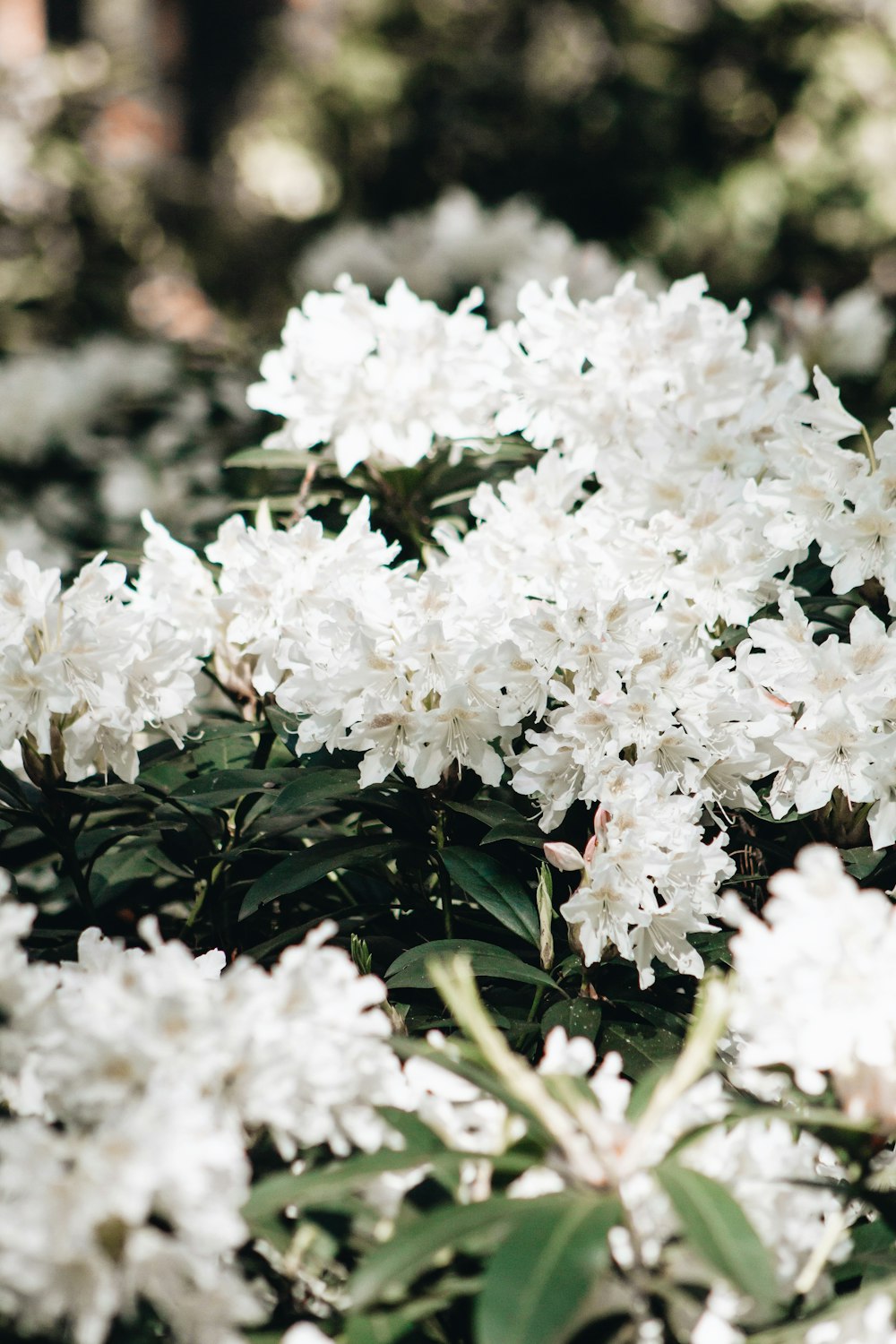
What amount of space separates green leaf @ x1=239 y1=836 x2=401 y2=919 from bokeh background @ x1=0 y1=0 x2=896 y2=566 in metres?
1.89

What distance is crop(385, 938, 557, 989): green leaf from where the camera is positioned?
3.68 feet

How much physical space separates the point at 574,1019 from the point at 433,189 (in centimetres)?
424

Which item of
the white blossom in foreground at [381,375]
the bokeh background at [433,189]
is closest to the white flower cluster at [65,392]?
the bokeh background at [433,189]

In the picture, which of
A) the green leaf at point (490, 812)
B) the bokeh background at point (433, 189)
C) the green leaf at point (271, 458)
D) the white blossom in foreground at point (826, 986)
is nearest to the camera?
the white blossom in foreground at point (826, 986)

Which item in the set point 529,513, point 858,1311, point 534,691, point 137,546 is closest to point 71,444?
point 137,546

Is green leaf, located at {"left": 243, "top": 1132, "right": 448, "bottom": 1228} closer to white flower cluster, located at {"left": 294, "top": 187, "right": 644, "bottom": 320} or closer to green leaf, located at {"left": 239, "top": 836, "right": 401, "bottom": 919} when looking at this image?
green leaf, located at {"left": 239, "top": 836, "right": 401, "bottom": 919}

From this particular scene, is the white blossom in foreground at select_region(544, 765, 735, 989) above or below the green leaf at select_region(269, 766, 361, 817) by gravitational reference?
above

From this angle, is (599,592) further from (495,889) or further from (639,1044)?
(639,1044)

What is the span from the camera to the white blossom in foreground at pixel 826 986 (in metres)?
0.79

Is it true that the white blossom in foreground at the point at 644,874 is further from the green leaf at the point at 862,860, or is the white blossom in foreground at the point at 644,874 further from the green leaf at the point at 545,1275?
the green leaf at the point at 545,1275

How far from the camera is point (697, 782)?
118 cm

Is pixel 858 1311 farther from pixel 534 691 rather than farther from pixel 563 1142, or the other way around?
pixel 534 691

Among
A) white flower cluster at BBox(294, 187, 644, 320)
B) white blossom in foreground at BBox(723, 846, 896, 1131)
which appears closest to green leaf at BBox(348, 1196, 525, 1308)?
white blossom in foreground at BBox(723, 846, 896, 1131)

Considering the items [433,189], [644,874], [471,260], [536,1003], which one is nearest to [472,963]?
[536,1003]
